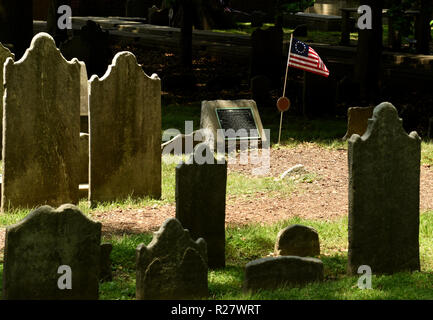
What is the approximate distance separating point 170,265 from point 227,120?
7.75m

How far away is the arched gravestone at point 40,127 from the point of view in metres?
10.4

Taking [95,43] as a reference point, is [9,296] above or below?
below

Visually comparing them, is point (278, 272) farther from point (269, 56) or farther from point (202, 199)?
point (269, 56)

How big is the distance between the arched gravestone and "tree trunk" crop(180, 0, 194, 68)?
→ 38.0 feet

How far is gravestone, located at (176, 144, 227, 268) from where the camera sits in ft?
27.0

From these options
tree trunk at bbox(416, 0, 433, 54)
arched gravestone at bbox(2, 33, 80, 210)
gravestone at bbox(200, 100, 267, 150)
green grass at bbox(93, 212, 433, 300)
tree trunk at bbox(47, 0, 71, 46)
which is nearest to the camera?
green grass at bbox(93, 212, 433, 300)

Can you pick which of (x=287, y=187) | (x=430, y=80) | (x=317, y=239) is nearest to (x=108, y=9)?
(x=430, y=80)

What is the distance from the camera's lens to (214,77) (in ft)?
74.4

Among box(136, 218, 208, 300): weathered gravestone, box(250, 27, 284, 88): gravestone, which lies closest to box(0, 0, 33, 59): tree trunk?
box(250, 27, 284, 88): gravestone

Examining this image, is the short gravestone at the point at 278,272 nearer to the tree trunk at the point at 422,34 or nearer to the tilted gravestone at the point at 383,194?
the tilted gravestone at the point at 383,194

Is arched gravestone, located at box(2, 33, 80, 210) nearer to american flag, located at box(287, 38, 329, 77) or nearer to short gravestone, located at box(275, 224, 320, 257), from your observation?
short gravestone, located at box(275, 224, 320, 257)

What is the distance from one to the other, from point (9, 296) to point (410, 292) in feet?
10.4

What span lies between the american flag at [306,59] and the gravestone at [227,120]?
1.06 m

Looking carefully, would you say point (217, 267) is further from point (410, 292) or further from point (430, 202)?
point (430, 202)
